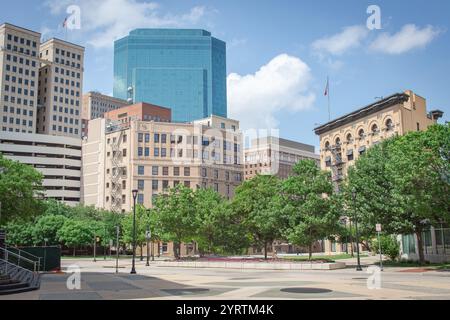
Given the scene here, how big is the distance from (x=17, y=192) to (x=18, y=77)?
120091 mm

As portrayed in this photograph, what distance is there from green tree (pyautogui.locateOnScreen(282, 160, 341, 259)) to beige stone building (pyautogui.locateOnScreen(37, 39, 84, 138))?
418 feet

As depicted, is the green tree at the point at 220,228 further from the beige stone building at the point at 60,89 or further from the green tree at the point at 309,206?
the beige stone building at the point at 60,89

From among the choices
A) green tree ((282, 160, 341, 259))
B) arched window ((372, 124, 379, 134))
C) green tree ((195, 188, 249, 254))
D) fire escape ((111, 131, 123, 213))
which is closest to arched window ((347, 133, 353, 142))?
A: arched window ((372, 124, 379, 134))

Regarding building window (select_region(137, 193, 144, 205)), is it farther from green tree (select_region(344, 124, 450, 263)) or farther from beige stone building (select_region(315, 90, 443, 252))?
green tree (select_region(344, 124, 450, 263))

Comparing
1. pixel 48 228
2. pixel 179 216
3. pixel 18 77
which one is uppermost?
pixel 18 77

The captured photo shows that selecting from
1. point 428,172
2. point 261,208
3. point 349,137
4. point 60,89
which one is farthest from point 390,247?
point 60,89

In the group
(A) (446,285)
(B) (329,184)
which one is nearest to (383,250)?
(B) (329,184)

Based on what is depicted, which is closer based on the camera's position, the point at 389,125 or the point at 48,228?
the point at 389,125

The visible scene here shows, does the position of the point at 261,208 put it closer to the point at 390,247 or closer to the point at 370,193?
the point at 370,193

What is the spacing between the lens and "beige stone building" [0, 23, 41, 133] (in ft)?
480

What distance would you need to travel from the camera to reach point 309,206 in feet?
136

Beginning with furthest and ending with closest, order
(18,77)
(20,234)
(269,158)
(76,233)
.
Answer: (269,158), (18,77), (76,233), (20,234)

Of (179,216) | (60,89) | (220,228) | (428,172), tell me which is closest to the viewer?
(428,172)
